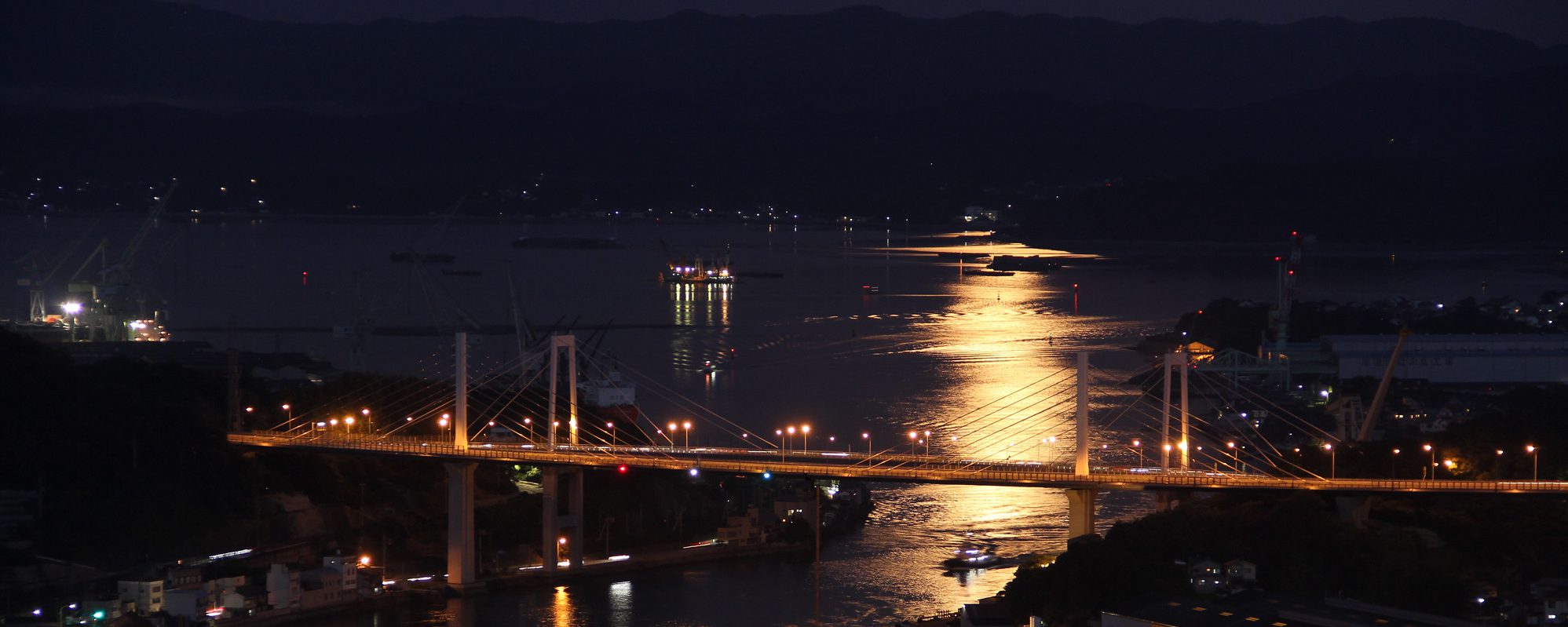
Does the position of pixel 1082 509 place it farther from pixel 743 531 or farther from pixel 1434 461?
pixel 743 531

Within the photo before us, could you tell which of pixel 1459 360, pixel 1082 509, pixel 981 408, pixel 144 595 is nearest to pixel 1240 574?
pixel 1082 509

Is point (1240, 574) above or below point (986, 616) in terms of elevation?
above

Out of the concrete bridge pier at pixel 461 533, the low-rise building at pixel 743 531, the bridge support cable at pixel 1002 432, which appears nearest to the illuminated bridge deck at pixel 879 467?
the concrete bridge pier at pixel 461 533

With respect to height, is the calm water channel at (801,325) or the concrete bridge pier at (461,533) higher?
the calm water channel at (801,325)

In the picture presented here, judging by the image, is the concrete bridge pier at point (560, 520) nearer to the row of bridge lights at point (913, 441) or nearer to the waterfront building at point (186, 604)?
the row of bridge lights at point (913, 441)

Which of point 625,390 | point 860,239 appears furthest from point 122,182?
point 625,390

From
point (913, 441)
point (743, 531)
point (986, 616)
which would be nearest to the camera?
point (986, 616)

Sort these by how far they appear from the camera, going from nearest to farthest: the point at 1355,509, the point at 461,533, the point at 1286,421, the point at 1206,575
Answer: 1. the point at 1206,575
2. the point at 1355,509
3. the point at 461,533
4. the point at 1286,421

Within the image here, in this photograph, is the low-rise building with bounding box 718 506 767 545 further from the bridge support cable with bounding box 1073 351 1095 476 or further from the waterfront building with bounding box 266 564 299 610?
the waterfront building with bounding box 266 564 299 610
